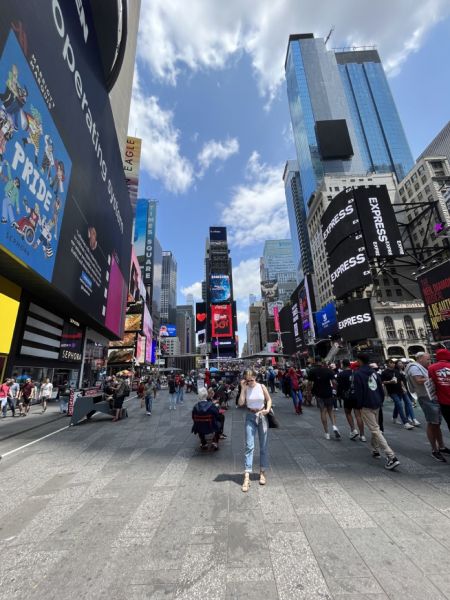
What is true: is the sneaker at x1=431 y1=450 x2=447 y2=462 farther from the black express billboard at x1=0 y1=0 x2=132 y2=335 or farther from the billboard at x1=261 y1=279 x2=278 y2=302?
the billboard at x1=261 y1=279 x2=278 y2=302

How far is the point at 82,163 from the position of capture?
58.1 ft

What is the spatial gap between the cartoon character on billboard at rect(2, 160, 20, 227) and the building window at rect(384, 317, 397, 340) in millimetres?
62168

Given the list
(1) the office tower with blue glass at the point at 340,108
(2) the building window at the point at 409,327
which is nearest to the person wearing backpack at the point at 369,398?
(2) the building window at the point at 409,327

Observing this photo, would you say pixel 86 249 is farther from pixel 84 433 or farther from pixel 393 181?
pixel 393 181

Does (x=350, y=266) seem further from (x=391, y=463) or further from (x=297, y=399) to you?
(x=391, y=463)

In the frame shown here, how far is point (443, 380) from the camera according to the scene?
512 centimetres

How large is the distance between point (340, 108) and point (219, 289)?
110 m

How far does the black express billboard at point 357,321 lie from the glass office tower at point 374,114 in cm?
10962

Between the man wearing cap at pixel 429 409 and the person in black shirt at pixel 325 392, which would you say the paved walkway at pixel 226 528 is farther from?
the person in black shirt at pixel 325 392

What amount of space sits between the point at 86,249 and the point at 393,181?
299ft

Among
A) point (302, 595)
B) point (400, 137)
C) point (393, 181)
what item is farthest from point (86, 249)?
point (400, 137)

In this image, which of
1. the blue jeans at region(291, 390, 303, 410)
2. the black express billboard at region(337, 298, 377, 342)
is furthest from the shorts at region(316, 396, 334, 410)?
the black express billboard at region(337, 298, 377, 342)

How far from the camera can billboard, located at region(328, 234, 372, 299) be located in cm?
3584

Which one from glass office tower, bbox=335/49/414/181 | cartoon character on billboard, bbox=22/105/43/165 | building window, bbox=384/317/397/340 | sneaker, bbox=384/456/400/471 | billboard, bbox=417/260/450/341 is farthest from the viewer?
glass office tower, bbox=335/49/414/181
